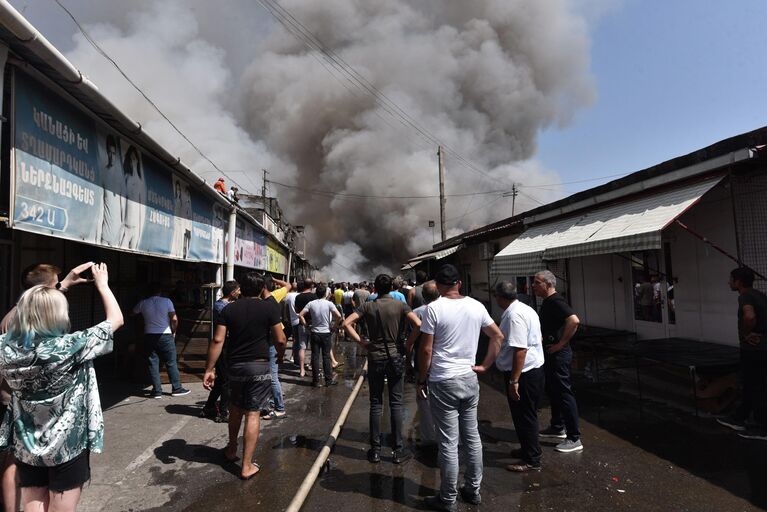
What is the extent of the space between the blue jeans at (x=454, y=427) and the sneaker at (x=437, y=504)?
0.12ft

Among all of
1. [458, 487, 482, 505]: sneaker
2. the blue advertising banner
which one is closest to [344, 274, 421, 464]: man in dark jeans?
[458, 487, 482, 505]: sneaker

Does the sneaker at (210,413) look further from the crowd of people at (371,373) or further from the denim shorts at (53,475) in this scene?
the denim shorts at (53,475)

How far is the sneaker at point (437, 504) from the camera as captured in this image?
2.76 m

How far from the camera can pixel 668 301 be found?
238 inches

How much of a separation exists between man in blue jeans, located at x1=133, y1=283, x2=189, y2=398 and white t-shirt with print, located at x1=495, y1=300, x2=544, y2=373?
406 cm

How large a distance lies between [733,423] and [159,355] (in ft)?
20.9

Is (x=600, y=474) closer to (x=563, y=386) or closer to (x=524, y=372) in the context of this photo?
(x=563, y=386)

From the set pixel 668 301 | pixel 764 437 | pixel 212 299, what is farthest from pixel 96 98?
pixel 668 301

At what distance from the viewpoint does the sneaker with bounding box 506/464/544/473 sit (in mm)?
3373

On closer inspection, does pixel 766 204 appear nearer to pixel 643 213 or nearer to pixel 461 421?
pixel 643 213

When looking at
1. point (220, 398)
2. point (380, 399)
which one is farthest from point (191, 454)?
point (380, 399)

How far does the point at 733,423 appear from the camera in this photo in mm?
4230

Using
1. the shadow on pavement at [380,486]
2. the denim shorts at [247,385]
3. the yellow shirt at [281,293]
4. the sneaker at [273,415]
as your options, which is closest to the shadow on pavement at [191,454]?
the denim shorts at [247,385]

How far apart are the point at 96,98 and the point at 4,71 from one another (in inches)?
26.9
